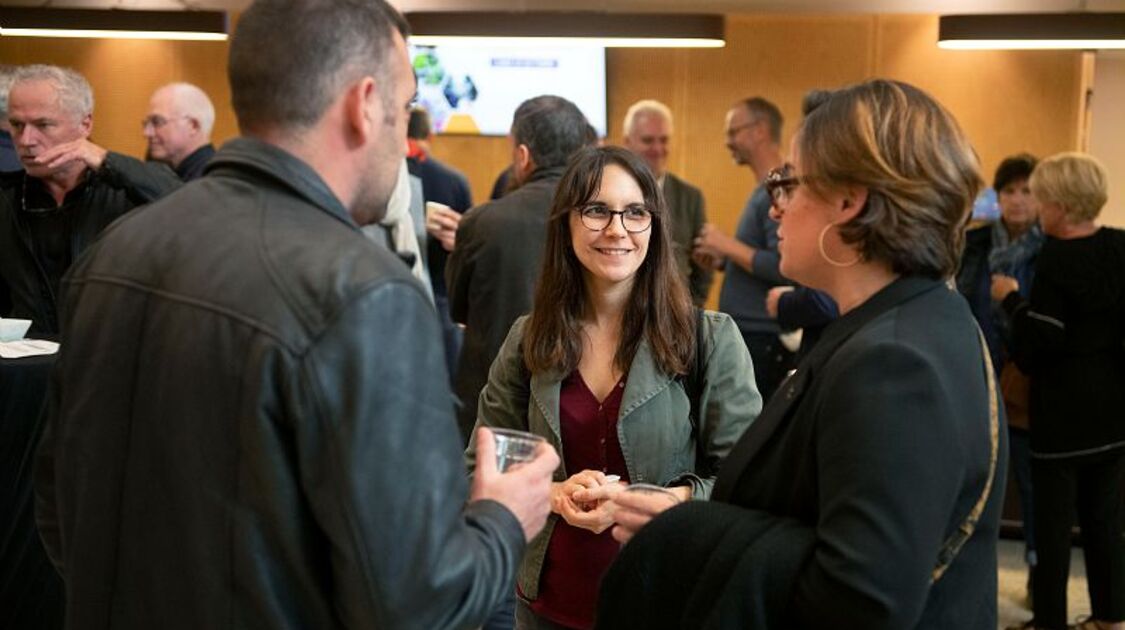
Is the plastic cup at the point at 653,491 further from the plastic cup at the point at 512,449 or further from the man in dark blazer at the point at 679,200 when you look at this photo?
the man in dark blazer at the point at 679,200

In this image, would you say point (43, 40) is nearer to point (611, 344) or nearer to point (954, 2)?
point (954, 2)

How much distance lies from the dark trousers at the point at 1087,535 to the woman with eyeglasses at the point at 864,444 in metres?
2.95

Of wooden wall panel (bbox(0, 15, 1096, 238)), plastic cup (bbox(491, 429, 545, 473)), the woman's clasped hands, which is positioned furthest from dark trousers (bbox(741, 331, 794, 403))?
wooden wall panel (bbox(0, 15, 1096, 238))

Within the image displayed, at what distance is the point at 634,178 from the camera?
2549 millimetres

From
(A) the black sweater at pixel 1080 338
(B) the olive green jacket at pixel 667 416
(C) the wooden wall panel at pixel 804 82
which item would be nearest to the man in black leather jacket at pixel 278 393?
(B) the olive green jacket at pixel 667 416

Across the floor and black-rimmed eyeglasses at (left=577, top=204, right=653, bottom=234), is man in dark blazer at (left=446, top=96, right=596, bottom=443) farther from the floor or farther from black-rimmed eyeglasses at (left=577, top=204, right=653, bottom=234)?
the floor

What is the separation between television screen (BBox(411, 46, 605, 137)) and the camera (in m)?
8.07

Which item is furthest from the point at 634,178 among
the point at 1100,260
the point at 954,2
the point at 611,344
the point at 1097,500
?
the point at 954,2

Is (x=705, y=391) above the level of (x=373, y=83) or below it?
below

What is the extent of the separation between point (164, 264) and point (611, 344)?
1219mm

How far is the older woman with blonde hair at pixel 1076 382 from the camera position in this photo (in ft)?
13.9

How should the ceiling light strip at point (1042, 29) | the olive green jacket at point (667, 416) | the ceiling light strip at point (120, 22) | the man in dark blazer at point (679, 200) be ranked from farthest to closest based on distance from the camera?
the ceiling light strip at point (120, 22) → the ceiling light strip at point (1042, 29) → the man in dark blazer at point (679, 200) → the olive green jacket at point (667, 416)

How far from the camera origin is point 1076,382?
4.29 m

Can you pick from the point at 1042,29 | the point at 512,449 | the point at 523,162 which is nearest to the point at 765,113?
the point at 523,162
